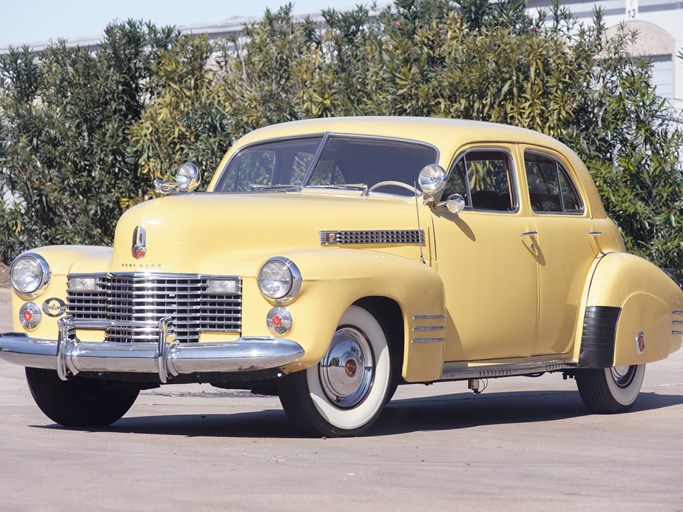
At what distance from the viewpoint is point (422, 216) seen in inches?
325

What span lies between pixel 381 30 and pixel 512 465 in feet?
42.9

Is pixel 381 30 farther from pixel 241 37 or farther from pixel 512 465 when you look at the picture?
pixel 512 465

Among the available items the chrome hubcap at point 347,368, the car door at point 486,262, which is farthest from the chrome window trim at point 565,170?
the chrome hubcap at point 347,368

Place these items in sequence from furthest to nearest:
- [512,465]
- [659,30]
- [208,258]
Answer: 1. [659,30]
2. [208,258]
3. [512,465]

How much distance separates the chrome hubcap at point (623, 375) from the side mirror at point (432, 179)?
2382 millimetres

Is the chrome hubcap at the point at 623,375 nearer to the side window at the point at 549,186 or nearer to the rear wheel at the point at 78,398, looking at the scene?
the side window at the point at 549,186

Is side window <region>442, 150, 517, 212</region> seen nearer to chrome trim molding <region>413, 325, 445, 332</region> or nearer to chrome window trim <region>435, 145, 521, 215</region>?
chrome window trim <region>435, 145, 521, 215</region>

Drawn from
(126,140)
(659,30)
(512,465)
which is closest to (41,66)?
(126,140)

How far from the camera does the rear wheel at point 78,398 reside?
828cm

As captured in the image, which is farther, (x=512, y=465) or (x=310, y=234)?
(x=310, y=234)

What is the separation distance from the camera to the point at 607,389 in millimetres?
9594

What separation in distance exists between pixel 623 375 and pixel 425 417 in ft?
5.37

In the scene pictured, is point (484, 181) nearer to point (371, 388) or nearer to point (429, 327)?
point (429, 327)

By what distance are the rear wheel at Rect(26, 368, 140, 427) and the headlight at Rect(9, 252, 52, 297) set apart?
1.74 ft
